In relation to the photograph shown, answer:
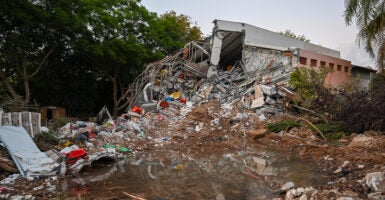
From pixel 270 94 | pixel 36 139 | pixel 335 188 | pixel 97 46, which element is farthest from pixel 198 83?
pixel 335 188

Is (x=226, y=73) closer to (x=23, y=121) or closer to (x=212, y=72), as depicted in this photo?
(x=212, y=72)

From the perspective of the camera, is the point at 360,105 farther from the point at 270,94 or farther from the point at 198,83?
the point at 198,83

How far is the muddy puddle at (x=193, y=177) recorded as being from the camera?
15.0ft

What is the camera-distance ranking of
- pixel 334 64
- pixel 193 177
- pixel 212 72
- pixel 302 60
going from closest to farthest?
pixel 193 177, pixel 302 60, pixel 212 72, pixel 334 64

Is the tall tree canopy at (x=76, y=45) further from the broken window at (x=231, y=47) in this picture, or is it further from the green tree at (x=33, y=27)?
the broken window at (x=231, y=47)

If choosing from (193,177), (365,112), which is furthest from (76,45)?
(365,112)

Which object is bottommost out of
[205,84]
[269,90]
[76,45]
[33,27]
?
[269,90]

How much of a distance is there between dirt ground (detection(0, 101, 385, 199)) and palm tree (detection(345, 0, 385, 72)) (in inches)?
178

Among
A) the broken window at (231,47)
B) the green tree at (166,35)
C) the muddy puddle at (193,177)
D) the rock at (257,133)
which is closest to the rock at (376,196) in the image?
the muddy puddle at (193,177)

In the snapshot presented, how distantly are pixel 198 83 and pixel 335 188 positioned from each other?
10822mm

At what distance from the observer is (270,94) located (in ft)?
38.0

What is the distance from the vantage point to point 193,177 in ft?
17.9

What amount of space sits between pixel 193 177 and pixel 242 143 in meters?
3.79

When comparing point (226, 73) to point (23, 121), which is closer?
point (23, 121)
